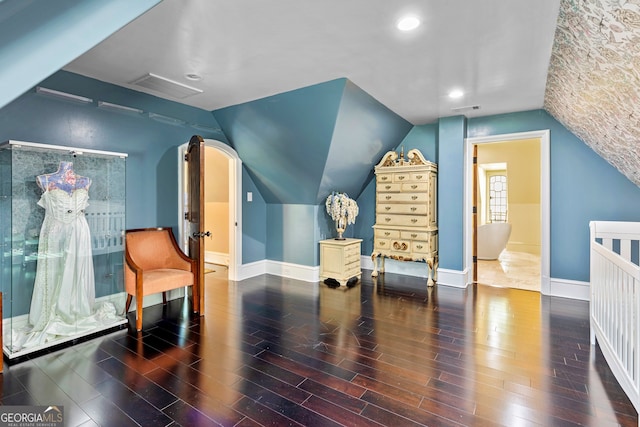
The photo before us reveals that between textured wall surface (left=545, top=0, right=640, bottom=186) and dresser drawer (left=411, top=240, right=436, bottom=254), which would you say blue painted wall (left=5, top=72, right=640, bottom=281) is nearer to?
dresser drawer (left=411, top=240, right=436, bottom=254)

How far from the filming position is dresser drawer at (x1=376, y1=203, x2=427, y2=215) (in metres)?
4.83

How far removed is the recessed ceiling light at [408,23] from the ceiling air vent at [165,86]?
2190 millimetres

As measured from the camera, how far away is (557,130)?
4.15 metres

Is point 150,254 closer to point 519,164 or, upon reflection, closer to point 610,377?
point 610,377

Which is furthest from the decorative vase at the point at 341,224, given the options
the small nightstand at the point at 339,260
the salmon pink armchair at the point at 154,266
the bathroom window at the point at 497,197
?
the bathroom window at the point at 497,197

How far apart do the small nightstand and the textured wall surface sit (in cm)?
295

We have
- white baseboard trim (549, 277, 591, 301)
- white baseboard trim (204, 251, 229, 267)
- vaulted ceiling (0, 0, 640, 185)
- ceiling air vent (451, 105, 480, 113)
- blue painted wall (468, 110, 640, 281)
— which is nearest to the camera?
vaulted ceiling (0, 0, 640, 185)

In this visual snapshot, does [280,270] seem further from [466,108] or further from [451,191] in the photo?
[466,108]

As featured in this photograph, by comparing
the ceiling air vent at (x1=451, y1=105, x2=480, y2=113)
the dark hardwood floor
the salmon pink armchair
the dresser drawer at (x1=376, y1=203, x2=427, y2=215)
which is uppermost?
the ceiling air vent at (x1=451, y1=105, x2=480, y2=113)

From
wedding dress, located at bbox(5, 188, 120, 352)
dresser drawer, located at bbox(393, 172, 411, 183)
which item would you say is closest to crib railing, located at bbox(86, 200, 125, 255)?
wedding dress, located at bbox(5, 188, 120, 352)

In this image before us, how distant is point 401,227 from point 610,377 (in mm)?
2955

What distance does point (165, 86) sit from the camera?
11.3ft

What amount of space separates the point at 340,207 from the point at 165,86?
2.65 meters

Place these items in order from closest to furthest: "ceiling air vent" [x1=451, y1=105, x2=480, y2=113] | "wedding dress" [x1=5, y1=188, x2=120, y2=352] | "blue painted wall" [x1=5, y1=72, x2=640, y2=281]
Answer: "wedding dress" [x1=5, y1=188, x2=120, y2=352]
"blue painted wall" [x1=5, y1=72, x2=640, y2=281]
"ceiling air vent" [x1=451, y1=105, x2=480, y2=113]
